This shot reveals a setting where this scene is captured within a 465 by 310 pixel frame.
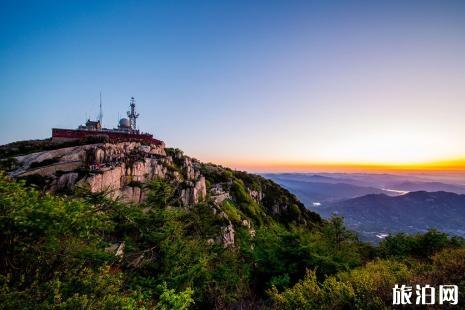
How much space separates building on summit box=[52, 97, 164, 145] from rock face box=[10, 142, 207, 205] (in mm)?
8767

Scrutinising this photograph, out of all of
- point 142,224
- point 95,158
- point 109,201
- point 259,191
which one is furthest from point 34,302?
point 259,191

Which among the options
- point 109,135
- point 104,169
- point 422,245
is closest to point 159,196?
point 104,169

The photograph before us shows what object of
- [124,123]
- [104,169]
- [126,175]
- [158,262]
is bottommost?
[158,262]

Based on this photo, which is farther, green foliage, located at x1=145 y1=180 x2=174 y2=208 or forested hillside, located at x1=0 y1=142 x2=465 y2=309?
green foliage, located at x1=145 y1=180 x2=174 y2=208

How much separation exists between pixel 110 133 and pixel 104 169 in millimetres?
24805

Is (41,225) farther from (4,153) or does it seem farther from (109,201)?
(4,153)

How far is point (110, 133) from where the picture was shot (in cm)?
5362

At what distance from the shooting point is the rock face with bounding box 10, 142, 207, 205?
29.5 m

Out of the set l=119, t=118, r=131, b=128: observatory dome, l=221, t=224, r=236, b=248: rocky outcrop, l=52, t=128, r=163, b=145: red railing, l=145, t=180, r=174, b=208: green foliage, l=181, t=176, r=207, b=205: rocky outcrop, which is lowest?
l=221, t=224, r=236, b=248: rocky outcrop

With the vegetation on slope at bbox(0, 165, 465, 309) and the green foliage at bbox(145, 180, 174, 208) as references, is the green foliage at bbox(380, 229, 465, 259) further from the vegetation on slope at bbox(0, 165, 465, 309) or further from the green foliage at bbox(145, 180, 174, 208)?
the green foliage at bbox(145, 180, 174, 208)

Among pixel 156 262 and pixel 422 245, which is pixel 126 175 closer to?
pixel 156 262

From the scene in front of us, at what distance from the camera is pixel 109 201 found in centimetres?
1268

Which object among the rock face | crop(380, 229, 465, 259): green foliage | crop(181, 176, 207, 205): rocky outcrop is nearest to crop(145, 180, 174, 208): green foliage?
the rock face

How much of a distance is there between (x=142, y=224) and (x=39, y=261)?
7.48 metres
